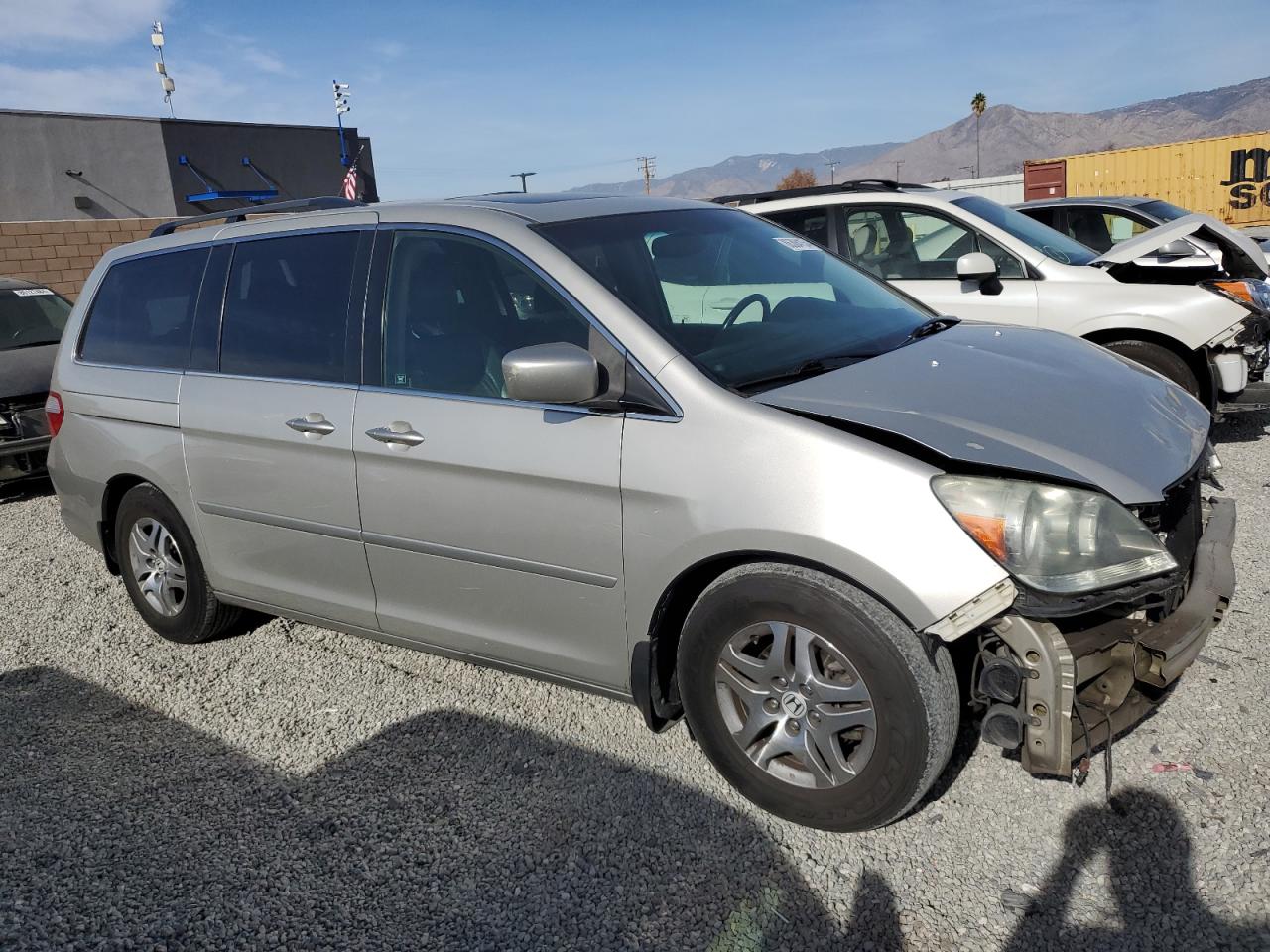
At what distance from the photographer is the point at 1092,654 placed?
2645 millimetres

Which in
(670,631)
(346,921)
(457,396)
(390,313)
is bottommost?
(346,921)

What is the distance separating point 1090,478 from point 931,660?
608 millimetres

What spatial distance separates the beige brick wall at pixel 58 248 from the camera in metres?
15.0

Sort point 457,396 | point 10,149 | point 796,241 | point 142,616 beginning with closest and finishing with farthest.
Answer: point 457,396 < point 796,241 < point 142,616 < point 10,149

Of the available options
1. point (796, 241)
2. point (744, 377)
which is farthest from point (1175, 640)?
point (796, 241)

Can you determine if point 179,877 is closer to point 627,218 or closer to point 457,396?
point 457,396

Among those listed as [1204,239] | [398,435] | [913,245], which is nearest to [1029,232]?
[913,245]

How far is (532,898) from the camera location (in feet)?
8.84

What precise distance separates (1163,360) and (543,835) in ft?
17.2

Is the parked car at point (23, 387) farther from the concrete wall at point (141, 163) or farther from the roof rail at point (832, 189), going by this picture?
the concrete wall at point (141, 163)

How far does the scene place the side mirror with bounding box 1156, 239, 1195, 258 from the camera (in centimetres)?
643

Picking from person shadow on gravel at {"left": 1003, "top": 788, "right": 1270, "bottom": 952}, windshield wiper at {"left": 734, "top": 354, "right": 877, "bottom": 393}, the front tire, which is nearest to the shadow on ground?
person shadow on gravel at {"left": 1003, "top": 788, "right": 1270, "bottom": 952}

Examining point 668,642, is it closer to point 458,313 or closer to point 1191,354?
point 458,313

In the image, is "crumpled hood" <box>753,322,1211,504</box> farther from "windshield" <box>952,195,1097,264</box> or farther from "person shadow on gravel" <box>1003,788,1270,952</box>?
"windshield" <box>952,195,1097,264</box>
